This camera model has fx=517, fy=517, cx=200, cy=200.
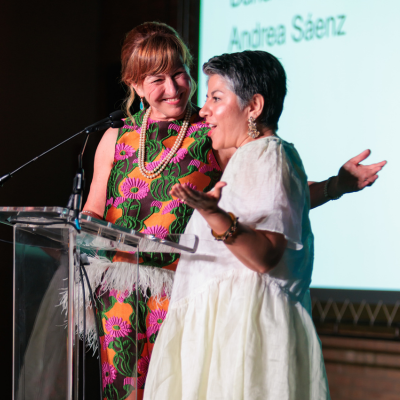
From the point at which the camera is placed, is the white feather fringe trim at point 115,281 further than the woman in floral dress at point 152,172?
No

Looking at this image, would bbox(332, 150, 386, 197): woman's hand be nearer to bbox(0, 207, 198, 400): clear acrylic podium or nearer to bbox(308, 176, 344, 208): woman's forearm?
bbox(308, 176, 344, 208): woman's forearm

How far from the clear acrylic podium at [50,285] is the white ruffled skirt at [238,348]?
0.15 metres

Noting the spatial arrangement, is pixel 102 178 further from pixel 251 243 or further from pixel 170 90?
pixel 251 243

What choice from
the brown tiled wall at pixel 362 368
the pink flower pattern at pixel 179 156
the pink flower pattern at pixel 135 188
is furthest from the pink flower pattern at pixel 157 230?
the brown tiled wall at pixel 362 368

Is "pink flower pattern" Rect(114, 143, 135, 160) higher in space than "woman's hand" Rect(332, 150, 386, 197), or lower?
higher

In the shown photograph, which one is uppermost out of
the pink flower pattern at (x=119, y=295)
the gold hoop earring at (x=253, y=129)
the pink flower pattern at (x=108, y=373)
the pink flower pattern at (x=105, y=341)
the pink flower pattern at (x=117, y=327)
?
the gold hoop earring at (x=253, y=129)

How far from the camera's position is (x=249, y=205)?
115 centimetres

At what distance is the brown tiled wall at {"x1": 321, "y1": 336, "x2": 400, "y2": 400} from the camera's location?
318cm

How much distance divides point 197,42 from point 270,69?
2275mm

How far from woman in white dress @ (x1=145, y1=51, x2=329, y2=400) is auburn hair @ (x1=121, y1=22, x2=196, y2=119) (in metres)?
0.41

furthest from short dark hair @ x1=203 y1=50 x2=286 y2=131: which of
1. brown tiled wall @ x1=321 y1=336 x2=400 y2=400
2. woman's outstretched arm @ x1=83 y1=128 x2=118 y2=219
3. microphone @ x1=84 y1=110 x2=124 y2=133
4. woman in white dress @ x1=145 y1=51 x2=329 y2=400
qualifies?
brown tiled wall @ x1=321 y1=336 x2=400 y2=400

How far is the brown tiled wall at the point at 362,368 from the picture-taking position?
10.4 ft

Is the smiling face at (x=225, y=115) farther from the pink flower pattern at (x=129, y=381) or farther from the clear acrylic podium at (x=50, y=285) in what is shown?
the pink flower pattern at (x=129, y=381)

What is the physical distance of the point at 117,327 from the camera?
146 centimetres
